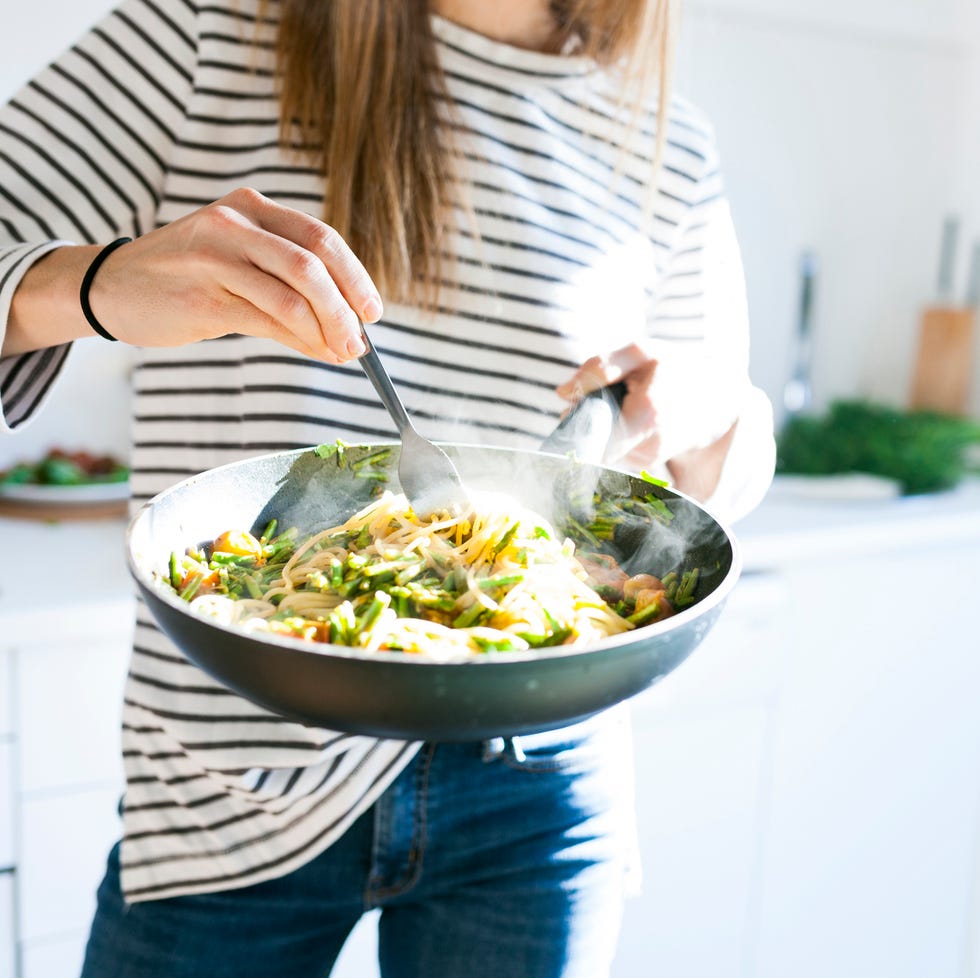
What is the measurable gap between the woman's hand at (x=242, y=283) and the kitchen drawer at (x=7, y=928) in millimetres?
1062

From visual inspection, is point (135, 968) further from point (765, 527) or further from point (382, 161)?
point (765, 527)

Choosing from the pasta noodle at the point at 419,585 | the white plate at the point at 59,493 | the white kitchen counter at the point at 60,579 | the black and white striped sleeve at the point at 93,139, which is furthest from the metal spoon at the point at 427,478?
the white plate at the point at 59,493

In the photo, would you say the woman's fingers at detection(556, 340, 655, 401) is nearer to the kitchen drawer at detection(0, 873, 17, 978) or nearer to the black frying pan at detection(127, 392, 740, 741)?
the black frying pan at detection(127, 392, 740, 741)

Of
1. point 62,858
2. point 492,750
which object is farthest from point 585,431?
point 62,858

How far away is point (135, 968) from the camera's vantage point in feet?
2.97

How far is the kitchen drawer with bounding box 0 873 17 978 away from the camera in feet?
4.89

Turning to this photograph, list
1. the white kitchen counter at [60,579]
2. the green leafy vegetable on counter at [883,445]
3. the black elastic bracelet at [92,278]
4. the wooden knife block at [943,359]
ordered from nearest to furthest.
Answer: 1. the black elastic bracelet at [92,278]
2. the white kitchen counter at [60,579]
3. the green leafy vegetable on counter at [883,445]
4. the wooden knife block at [943,359]

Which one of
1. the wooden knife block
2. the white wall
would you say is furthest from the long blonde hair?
the wooden knife block

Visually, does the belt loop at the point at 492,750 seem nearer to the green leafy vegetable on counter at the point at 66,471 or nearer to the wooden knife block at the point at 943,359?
the green leafy vegetable on counter at the point at 66,471

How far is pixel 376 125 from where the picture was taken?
0.95 metres

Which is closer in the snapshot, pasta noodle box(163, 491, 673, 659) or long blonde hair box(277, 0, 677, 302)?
pasta noodle box(163, 491, 673, 659)

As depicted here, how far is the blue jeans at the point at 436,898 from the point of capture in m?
0.91

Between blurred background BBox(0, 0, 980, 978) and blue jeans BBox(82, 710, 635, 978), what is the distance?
62cm

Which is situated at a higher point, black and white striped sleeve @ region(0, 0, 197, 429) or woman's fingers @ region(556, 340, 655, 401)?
black and white striped sleeve @ region(0, 0, 197, 429)
